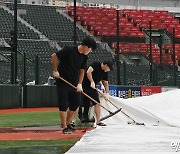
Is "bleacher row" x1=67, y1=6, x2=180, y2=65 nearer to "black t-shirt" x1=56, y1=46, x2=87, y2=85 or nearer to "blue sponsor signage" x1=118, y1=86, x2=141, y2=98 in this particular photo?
"blue sponsor signage" x1=118, y1=86, x2=141, y2=98

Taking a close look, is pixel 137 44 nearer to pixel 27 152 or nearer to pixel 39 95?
pixel 39 95

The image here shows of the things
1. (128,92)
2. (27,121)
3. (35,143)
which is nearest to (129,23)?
(128,92)

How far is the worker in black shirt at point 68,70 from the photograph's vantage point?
8914 mm


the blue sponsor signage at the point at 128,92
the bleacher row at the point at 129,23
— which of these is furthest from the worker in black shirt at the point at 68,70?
the bleacher row at the point at 129,23

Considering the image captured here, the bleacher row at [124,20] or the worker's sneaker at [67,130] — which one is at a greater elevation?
the bleacher row at [124,20]

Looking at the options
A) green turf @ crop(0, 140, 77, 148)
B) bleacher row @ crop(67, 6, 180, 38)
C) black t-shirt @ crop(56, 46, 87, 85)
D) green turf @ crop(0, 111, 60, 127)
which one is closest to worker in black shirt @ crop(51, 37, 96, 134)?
black t-shirt @ crop(56, 46, 87, 85)

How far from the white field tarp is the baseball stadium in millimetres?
14

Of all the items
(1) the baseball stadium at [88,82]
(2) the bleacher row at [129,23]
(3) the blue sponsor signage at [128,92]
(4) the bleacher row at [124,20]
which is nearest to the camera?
(1) the baseball stadium at [88,82]

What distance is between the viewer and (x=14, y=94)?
2089 cm

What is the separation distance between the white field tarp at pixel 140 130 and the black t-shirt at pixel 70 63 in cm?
109

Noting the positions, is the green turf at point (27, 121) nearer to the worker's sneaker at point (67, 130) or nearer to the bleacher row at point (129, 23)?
the worker's sneaker at point (67, 130)

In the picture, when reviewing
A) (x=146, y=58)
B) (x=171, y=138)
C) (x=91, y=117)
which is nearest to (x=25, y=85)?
(x=91, y=117)

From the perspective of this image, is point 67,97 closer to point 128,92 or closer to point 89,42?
point 89,42

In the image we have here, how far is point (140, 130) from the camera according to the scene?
8.40 m
